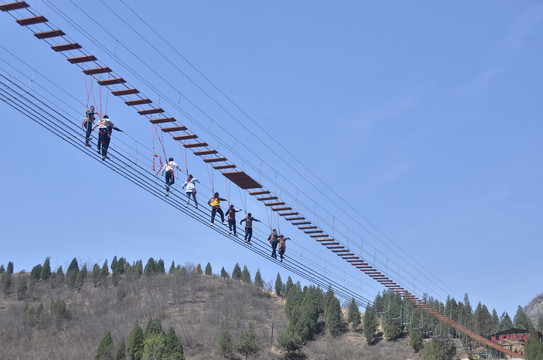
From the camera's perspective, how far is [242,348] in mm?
98875

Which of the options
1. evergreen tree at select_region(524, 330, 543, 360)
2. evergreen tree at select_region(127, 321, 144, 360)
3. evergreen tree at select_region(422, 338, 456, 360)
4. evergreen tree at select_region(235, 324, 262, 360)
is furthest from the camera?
evergreen tree at select_region(235, 324, 262, 360)

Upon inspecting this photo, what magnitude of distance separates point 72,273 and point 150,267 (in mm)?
20036

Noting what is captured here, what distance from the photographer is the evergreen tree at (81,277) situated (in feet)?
530

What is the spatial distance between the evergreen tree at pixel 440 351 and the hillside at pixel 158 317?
12184mm

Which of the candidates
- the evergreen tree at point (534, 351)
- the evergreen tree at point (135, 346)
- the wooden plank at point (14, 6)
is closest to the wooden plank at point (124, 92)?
the wooden plank at point (14, 6)

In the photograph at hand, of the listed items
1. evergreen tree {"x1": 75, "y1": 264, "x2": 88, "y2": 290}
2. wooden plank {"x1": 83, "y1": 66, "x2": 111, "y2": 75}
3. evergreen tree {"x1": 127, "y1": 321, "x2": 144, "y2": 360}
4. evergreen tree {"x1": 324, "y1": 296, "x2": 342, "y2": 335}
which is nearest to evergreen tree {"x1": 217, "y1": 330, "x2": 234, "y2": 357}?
evergreen tree {"x1": 127, "y1": 321, "x2": 144, "y2": 360}

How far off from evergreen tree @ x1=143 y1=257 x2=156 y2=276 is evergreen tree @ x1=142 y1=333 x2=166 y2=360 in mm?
80933

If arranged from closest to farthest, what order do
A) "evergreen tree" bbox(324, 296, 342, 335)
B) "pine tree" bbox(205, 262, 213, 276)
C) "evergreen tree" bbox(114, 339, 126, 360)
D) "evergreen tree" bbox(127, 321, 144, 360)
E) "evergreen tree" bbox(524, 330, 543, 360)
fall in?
"evergreen tree" bbox(524, 330, 543, 360), "evergreen tree" bbox(114, 339, 126, 360), "evergreen tree" bbox(127, 321, 144, 360), "evergreen tree" bbox(324, 296, 342, 335), "pine tree" bbox(205, 262, 213, 276)

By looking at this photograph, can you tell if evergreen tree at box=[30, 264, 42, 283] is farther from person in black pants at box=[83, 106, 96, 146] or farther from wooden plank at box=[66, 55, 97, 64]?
wooden plank at box=[66, 55, 97, 64]

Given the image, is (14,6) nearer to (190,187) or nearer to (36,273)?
(190,187)

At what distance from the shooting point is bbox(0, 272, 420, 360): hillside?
10825 cm

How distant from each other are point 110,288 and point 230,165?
5076 inches

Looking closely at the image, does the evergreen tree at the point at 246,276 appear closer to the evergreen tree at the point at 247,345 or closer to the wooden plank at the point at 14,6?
the evergreen tree at the point at 247,345

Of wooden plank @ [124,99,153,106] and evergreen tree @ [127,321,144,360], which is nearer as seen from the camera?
wooden plank @ [124,99,153,106]
